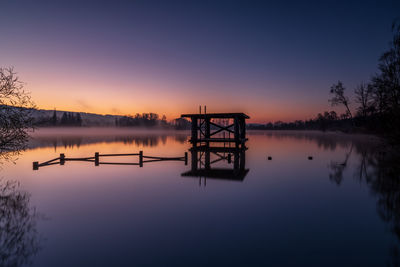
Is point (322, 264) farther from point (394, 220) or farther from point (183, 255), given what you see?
point (394, 220)

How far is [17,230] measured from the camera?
6926 mm

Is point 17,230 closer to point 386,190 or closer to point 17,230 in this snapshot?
point 17,230

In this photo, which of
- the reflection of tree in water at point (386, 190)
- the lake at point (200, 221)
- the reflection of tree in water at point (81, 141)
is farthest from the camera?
the reflection of tree in water at point (81, 141)

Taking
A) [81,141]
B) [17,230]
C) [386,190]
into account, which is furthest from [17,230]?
[81,141]

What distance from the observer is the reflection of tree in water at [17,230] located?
18.1 ft

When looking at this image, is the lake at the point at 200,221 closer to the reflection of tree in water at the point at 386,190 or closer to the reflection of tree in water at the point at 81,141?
the reflection of tree in water at the point at 386,190

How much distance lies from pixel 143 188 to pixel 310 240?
8.79 meters

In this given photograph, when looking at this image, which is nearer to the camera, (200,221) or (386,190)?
(200,221)

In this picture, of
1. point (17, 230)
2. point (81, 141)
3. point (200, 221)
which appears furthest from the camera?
point (81, 141)

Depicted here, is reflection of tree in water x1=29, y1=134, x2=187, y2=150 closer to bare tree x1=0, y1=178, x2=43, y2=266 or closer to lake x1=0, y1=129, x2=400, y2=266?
lake x1=0, y1=129, x2=400, y2=266

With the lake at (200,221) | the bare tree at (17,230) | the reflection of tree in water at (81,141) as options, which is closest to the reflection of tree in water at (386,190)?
the lake at (200,221)

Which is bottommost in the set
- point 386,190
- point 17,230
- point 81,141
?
point 81,141

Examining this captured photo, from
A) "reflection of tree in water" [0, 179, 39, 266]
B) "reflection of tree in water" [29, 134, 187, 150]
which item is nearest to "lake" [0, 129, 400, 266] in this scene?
"reflection of tree in water" [0, 179, 39, 266]

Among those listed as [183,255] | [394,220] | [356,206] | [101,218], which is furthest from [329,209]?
[101,218]
